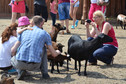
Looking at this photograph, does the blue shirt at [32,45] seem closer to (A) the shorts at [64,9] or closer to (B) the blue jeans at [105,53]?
(B) the blue jeans at [105,53]

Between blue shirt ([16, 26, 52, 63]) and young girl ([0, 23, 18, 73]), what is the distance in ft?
1.54

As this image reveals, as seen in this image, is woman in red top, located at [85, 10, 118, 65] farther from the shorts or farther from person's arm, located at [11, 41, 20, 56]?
the shorts

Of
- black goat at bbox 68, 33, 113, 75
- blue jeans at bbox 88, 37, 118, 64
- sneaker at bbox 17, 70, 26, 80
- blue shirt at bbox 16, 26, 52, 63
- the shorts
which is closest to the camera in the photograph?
blue shirt at bbox 16, 26, 52, 63

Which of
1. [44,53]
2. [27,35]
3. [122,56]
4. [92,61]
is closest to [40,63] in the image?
[44,53]

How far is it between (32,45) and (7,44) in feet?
2.42

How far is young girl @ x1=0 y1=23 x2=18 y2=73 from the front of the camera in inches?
223

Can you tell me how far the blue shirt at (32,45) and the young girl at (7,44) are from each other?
0.47m

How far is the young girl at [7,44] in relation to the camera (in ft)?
18.5

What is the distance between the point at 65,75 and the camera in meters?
5.78

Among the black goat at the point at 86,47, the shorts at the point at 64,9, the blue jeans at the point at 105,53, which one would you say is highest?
the shorts at the point at 64,9

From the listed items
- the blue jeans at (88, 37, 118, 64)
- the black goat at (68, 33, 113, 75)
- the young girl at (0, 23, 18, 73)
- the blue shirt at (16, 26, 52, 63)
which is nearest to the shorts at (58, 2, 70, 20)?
the blue jeans at (88, 37, 118, 64)

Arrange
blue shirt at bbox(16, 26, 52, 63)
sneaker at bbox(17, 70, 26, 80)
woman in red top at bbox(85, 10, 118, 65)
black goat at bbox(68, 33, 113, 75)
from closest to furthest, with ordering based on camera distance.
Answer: blue shirt at bbox(16, 26, 52, 63)
sneaker at bbox(17, 70, 26, 80)
black goat at bbox(68, 33, 113, 75)
woman in red top at bbox(85, 10, 118, 65)

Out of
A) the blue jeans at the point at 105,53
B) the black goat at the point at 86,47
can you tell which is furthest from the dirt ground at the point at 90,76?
the black goat at the point at 86,47

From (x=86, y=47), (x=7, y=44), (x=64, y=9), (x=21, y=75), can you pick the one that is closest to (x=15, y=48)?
Result: (x=7, y=44)
